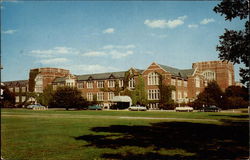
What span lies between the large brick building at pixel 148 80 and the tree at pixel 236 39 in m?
45.2

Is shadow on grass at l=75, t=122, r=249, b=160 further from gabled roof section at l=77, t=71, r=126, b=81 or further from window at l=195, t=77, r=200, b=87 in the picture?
window at l=195, t=77, r=200, b=87

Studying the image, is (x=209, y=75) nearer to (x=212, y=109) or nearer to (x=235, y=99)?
(x=235, y=99)

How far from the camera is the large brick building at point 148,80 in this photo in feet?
195

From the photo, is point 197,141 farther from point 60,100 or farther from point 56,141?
point 60,100

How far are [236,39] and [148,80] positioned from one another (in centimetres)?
4852

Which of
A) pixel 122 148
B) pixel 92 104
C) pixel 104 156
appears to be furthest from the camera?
pixel 92 104

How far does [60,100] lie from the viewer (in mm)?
56781

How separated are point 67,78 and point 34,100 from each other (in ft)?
50.8

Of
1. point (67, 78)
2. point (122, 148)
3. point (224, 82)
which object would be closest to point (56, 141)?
point (122, 148)

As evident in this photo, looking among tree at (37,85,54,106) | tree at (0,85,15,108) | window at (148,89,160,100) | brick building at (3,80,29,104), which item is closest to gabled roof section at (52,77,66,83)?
tree at (37,85,54,106)

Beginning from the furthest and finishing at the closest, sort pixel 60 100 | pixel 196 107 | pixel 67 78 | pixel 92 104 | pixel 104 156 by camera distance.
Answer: pixel 67 78 → pixel 92 104 → pixel 60 100 → pixel 196 107 → pixel 104 156

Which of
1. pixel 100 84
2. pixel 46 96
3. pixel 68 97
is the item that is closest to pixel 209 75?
pixel 100 84

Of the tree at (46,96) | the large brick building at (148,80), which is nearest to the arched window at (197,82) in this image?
the large brick building at (148,80)

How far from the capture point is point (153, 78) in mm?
59812
